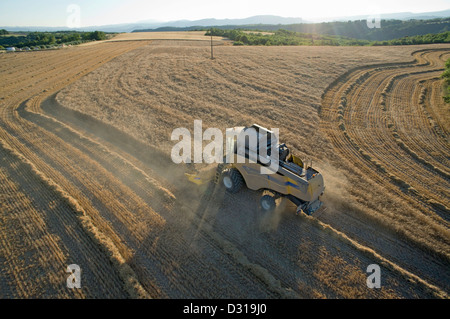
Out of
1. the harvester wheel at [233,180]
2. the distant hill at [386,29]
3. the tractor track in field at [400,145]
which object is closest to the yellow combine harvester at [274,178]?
the harvester wheel at [233,180]

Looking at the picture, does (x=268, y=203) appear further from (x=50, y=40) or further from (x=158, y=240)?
(x=50, y=40)

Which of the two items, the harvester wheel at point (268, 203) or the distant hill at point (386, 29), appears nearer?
the harvester wheel at point (268, 203)

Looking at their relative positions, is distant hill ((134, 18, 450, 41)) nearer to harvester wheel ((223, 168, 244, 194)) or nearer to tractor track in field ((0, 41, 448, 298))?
tractor track in field ((0, 41, 448, 298))

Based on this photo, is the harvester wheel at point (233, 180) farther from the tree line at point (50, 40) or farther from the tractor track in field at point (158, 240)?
the tree line at point (50, 40)

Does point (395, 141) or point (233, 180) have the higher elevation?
point (395, 141)

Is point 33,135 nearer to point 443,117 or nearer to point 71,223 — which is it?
point 71,223

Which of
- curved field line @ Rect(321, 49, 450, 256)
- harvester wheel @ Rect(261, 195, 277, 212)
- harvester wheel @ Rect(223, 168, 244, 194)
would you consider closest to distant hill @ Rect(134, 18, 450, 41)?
curved field line @ Rect(321, 49, 450, 256)

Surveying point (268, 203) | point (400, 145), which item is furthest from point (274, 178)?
point (400, 145)

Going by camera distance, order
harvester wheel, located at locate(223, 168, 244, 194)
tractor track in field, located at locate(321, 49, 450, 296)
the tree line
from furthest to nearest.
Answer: the tree line → harvester wheel, located at locate(223, 168, 244, 194) → tractor track in field, located at locate(321, 49, 450, 296)
